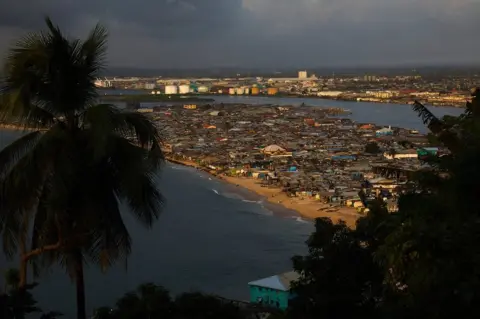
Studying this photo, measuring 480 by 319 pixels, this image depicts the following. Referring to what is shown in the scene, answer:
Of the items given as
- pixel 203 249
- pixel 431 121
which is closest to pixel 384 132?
pixel 203 249

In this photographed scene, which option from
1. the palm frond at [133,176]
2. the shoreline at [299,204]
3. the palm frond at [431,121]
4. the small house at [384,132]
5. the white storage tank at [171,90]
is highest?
the palm frond at [431,121]

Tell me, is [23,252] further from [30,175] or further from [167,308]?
[167,308]

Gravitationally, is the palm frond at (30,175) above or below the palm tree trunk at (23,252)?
above

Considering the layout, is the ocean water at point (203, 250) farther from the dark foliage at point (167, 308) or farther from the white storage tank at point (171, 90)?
the white storage tank at point (171, 90)

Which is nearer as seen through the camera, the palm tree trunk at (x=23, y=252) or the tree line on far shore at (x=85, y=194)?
the tree line on far shore at (x=85, y=194)

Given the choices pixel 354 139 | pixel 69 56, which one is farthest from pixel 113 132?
pixel 354 139

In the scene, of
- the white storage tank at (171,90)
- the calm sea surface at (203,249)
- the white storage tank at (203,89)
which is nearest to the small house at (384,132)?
the calm sea surface at (203,249)

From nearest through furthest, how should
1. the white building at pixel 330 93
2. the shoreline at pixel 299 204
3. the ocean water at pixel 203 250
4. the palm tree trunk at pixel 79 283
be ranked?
the palm tree trunk at pixel 79 283 → the ocean water at pixel 203 250 → the shoreline at pixel 299 204 → the white building at pixel 330 93

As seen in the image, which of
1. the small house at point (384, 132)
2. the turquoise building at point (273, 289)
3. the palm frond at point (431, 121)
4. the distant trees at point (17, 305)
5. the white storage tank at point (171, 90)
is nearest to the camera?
the distant trees at point (17, 305)
